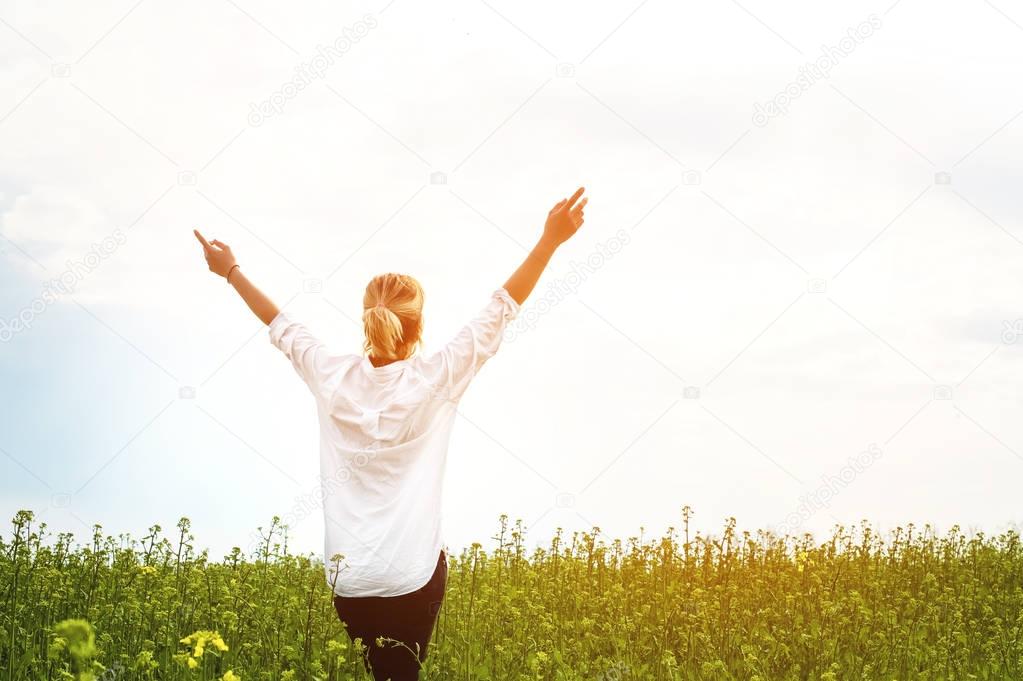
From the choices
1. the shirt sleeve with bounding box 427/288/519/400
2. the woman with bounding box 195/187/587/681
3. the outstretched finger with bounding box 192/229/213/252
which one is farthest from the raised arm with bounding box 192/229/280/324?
the shirt sleeve with bounding box 427/288/519/400

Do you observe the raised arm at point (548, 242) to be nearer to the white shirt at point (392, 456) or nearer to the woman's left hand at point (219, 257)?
the white shirt at point (392, 456)

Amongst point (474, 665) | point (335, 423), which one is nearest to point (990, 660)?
point (474, 665)

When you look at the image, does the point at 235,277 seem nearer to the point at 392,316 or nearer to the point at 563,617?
the point at 392,316

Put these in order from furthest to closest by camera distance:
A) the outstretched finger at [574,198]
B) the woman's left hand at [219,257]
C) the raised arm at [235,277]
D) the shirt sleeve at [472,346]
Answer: the woman's left hand at [219,257] → the raised arm at [235,277] → the outstretched finger at [574,198] → the shirt sleeve at [472,346]

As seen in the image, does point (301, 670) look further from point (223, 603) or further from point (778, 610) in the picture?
point (778, 610)

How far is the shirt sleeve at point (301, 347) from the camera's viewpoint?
498 centimetres

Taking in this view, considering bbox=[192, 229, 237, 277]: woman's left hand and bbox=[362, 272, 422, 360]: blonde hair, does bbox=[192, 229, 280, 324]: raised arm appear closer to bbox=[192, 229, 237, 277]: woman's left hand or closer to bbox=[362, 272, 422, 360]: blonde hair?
bbox=[192, 229, 237, 277]: woman's left hand

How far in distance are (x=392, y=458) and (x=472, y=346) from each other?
0.71 metres

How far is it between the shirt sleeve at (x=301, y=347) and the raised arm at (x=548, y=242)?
1129 mm

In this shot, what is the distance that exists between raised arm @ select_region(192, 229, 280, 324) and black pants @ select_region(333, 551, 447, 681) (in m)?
1.84

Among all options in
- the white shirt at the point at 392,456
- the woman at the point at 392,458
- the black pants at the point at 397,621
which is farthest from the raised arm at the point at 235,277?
the black pants at the point at 397,621

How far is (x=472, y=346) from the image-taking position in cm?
471

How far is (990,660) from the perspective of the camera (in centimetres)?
793

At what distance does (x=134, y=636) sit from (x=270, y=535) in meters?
1.27
